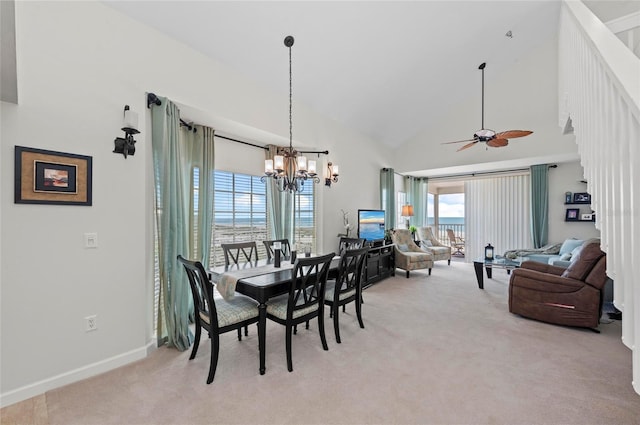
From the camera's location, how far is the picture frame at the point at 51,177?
1.87 m

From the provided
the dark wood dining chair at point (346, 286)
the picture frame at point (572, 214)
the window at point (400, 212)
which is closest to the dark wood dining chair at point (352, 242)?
the dark wood dining chair at point (346, 286)

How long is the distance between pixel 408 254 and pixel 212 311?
432 cm

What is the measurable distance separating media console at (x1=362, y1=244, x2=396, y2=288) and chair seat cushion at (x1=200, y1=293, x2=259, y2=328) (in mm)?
2561

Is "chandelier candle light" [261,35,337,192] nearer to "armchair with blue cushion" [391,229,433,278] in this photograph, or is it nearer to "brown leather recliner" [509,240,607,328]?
"brown leather recliner" [509,240,607,328]

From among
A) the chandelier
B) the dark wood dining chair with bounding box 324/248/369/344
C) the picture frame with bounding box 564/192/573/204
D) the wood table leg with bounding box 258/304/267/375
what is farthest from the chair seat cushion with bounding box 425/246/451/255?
the wood table leg with bounding box 258/304/267/375

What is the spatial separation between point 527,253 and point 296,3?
230 inches

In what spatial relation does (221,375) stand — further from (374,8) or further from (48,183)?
(374,8)

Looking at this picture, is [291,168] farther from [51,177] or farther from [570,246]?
[570,246]

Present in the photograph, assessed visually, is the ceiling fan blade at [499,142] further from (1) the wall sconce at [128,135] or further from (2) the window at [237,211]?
(1) the wall sconce at [128,135]

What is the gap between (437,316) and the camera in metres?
3.37

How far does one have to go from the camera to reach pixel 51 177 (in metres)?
1.98


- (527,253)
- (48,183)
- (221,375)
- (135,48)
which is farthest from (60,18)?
(527,253)

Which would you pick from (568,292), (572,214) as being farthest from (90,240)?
(572,214)

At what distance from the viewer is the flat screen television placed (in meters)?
5.20
